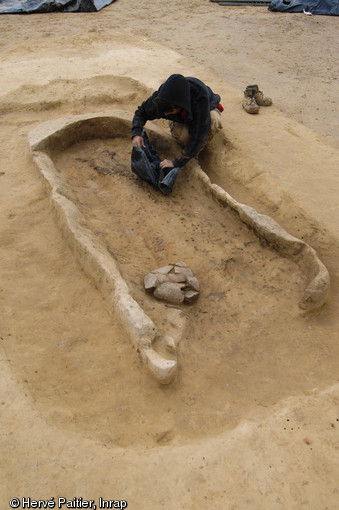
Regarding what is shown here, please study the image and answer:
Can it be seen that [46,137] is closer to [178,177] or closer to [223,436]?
[178,177]

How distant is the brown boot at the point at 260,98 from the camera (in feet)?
15.8

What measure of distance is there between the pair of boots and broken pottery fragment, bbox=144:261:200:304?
279cm

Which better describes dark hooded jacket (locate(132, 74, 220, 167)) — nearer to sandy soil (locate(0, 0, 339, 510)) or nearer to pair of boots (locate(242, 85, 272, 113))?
sandy soil (locate(0, 0, 339, 510))

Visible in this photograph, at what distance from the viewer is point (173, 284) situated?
2676 millimetres

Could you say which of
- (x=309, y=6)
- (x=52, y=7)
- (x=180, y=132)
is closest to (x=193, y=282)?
(x=180, y=132)

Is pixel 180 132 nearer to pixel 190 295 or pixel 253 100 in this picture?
pixel 253 100

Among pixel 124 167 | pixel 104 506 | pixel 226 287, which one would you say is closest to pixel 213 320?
pixel 226 287

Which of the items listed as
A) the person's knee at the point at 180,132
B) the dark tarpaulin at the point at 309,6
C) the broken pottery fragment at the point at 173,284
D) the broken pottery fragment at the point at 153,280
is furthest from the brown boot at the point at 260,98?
the dark tarpaulin at the point at 309,6

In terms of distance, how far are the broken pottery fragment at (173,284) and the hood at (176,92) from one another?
135 cm

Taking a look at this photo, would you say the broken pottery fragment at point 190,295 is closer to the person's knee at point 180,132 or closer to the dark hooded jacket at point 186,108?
the dark hooded jacket at point 186,108

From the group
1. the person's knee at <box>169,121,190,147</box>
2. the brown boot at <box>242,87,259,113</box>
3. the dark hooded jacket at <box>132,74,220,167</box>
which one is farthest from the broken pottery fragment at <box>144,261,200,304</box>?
the brown boot at <box>242,87,259,113</box>

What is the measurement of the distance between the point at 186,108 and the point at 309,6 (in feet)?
26.3

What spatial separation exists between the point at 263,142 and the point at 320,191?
1.00 meters

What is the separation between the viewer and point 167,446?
1887mm
